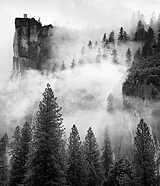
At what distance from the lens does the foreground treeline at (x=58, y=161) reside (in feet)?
114

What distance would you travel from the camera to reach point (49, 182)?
3369 cm

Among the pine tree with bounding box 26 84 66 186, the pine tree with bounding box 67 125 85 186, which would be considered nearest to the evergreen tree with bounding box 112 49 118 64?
the pine tree with bounding box 67 125 85 186

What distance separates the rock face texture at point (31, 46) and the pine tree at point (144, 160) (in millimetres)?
84469

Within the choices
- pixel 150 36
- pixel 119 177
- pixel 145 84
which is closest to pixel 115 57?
pixel 150 36

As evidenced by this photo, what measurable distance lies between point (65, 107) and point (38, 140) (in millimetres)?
72470

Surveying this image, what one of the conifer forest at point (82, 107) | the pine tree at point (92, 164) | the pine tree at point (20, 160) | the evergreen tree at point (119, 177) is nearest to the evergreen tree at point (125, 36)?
the conifer forest at point (82, 107)

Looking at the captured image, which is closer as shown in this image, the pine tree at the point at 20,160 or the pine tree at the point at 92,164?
the pine tree at the point at 20,160

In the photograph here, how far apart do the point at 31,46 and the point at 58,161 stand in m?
106

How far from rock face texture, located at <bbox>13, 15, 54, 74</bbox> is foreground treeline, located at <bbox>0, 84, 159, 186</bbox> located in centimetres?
6994

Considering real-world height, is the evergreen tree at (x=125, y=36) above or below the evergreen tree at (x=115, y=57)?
above

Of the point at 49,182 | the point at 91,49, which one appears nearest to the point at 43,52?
the point at 91,49

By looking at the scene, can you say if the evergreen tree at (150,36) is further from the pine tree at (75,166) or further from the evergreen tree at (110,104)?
the pine tree at (75,166)

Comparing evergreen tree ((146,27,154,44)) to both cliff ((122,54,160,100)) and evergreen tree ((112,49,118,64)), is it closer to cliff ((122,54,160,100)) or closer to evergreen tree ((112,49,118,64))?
evergreen tree ((112,49,118,64))

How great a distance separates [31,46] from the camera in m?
136
